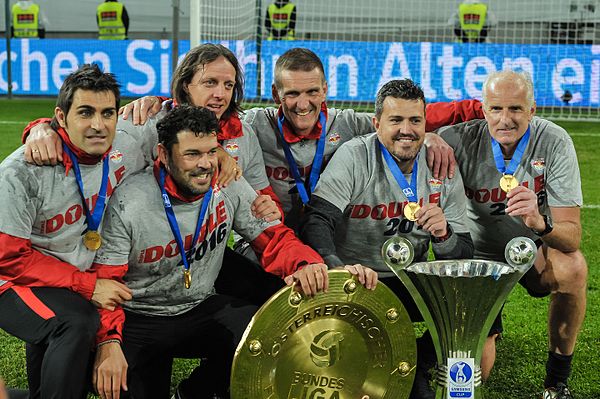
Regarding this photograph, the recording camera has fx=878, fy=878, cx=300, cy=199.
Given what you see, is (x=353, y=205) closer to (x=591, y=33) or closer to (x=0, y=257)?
(x=0, y=257)

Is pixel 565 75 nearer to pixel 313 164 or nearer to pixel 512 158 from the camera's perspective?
pixel 512 158

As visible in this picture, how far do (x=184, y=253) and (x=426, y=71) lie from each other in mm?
8131

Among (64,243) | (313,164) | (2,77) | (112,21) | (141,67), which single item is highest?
(112,21)

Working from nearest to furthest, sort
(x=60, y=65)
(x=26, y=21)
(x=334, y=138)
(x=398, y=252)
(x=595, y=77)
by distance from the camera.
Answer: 1. (x=398, y=252)
2. (x=334, y=138)
3. (x=595, y=77)
4. (x=60, y=65)
5. (x=26, y=21)

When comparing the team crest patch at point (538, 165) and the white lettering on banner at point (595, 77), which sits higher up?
the white lettering on banner at point (595, 77)

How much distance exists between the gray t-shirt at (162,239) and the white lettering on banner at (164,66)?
9960mm

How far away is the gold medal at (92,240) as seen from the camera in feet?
9.04

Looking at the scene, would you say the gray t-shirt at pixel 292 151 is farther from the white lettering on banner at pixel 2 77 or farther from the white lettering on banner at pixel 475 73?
the white lettering on banner at pixel 2 77

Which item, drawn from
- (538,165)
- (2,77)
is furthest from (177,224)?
(2,77)

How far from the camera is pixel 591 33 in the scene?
10836 mm

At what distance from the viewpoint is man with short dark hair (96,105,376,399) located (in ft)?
9.09

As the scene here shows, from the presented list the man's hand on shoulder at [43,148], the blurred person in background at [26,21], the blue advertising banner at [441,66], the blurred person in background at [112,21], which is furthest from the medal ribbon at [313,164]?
the blurred person in background at [26,21]

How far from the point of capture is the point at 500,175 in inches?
133

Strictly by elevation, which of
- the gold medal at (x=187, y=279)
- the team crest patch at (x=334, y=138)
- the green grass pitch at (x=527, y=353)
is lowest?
the green grass pitch at (x=527, y=353)
